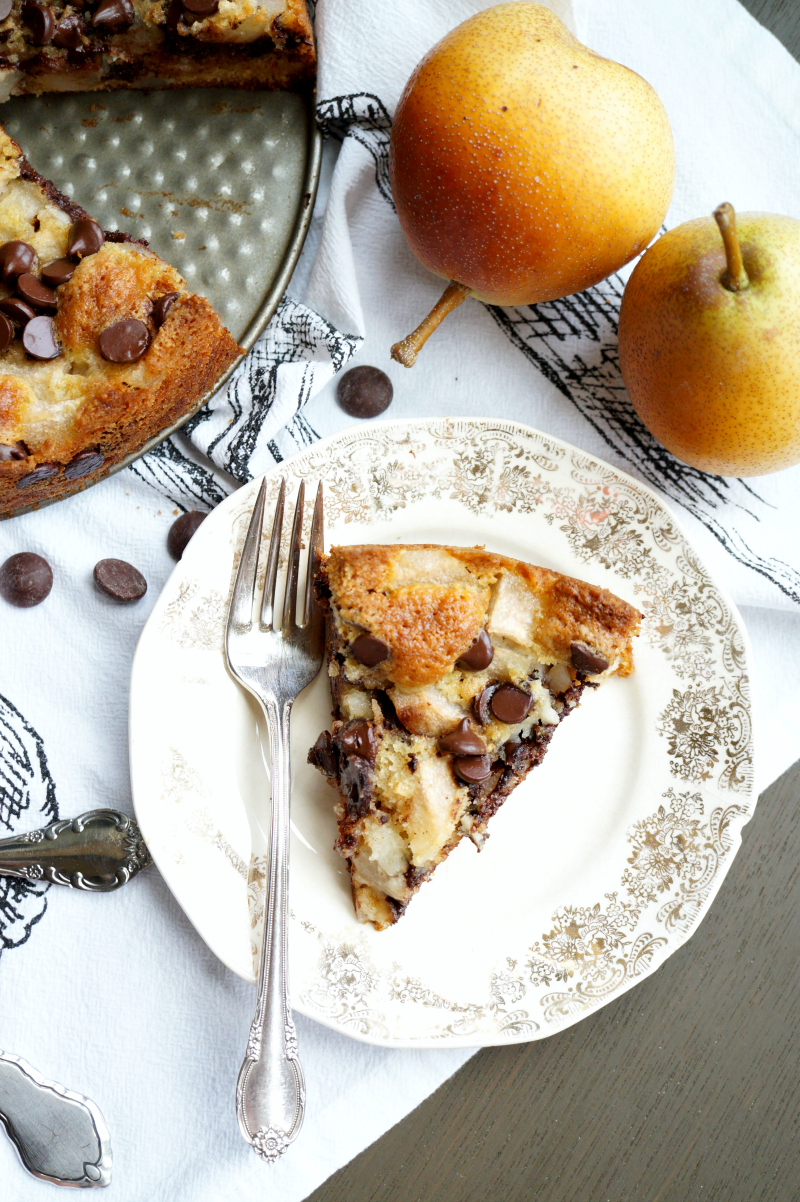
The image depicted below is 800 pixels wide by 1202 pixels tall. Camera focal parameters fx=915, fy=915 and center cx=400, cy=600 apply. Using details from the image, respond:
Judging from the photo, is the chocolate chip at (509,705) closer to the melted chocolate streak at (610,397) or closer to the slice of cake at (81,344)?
the melted chocolate streak at (610,397)

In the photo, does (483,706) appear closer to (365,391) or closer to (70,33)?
(365,391)

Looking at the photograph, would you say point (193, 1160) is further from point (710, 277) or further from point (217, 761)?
point (710, 277)

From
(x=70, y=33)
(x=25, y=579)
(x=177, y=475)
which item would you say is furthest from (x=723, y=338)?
(x=70, y=33)

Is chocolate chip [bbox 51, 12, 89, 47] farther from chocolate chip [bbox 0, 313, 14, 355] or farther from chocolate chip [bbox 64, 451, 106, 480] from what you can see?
chocolate chip [bbox 64, 451, 106, 480]

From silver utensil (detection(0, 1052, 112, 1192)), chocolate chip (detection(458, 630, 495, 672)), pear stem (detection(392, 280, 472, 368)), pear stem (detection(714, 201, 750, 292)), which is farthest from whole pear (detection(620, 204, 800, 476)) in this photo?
silver utensil (detection(0, 1052, 112, 1192))

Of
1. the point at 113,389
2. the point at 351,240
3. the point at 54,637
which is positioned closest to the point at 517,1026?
the point at 54,637
